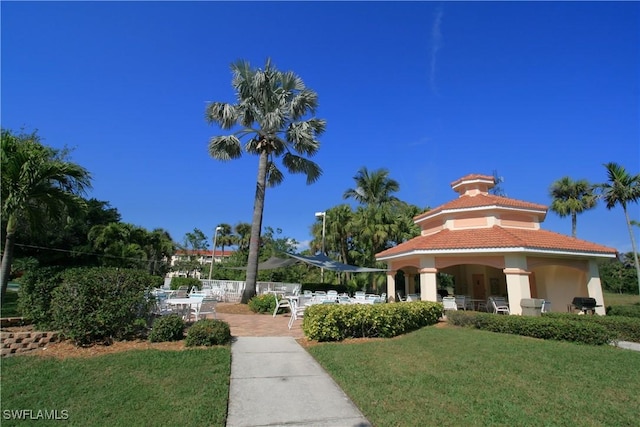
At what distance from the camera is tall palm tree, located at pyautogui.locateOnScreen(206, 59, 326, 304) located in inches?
656

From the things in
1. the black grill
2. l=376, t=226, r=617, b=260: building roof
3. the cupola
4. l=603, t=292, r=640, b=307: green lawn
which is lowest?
l=603, t=292, r=640, b=307: green lawn

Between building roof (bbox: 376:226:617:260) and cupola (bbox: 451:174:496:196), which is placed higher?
cupola (bbox: 451:174:496:196)

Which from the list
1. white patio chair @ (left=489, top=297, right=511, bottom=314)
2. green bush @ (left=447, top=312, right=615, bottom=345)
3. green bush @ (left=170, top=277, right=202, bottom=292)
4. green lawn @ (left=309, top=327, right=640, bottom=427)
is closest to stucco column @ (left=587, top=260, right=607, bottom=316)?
white patio chair @ (left=489, top=297, right=511, bottom=314)

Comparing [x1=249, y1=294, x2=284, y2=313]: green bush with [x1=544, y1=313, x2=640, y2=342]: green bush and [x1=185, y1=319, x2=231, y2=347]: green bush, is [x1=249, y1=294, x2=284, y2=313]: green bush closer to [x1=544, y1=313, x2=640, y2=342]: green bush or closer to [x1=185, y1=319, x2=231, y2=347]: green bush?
[x1=185, y1=319, x2=231, y2=347]: green bush

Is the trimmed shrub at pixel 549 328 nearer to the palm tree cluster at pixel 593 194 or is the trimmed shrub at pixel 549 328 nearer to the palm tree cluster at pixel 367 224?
the palm tree cluster at pixel 367 224

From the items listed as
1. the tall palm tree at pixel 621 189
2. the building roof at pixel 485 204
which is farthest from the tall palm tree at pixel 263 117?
the tall palm tree at pixel 621 189

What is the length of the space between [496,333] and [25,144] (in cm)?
1389

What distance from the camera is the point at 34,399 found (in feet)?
14.4

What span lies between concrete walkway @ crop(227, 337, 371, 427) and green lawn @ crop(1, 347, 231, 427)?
22cm

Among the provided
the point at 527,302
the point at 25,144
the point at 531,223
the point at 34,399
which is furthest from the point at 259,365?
the point at 531,223

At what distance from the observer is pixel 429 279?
47.9 ft

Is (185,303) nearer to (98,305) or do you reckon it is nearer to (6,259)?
(98,305)

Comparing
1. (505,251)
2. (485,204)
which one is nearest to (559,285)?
(485,204)

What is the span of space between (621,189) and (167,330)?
34.7m
